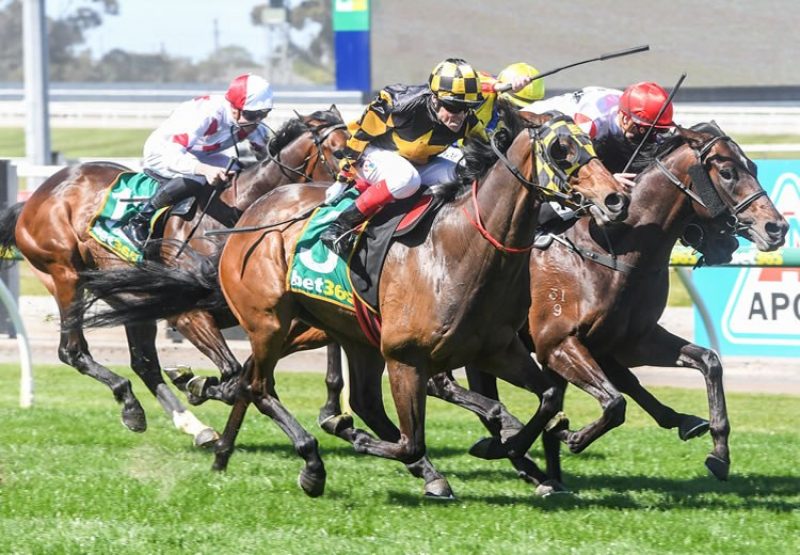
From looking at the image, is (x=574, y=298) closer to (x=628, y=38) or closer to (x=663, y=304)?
(x=663, y=304)

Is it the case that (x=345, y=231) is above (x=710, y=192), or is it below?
below

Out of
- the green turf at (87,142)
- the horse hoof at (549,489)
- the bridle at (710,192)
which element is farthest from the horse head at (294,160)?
the green turf at (87,142)

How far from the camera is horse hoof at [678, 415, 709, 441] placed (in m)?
6.17

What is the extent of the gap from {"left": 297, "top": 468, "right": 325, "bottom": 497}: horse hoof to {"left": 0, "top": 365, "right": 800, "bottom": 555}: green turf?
66 millimetres

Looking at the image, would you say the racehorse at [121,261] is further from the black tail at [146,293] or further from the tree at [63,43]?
the tree at [63,43]

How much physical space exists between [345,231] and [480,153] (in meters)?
0.69

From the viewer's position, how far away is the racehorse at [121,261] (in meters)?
7.49

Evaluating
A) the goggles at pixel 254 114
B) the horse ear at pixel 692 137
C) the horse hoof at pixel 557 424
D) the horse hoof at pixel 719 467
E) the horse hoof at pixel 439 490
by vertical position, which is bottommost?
the horse hoof at pixel 439 490

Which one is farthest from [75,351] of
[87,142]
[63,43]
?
[63,43]

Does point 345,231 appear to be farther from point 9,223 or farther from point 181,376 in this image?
point 9,223

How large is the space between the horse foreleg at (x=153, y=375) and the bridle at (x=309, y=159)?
45.2 inches

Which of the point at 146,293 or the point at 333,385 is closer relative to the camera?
the point at 146,293

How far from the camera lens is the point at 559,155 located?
5184mm

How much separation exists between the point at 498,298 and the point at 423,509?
3.07ft
